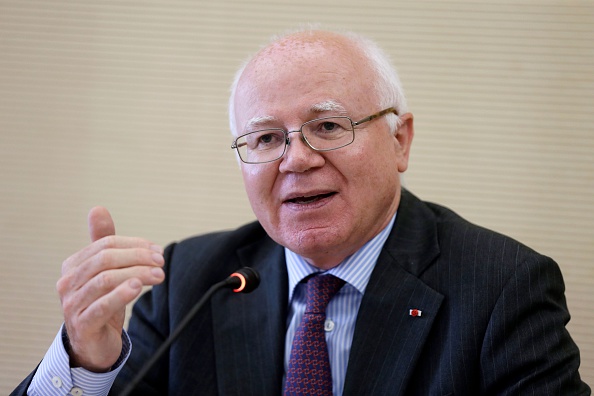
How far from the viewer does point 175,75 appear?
9.68ft

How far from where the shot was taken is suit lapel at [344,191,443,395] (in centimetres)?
181

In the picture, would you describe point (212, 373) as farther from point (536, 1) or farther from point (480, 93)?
point (536, 1)

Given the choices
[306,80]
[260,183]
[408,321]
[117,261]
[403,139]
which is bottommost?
[408,321]

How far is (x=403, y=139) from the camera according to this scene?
215 cm

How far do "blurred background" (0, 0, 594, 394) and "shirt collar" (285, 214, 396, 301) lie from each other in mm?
808

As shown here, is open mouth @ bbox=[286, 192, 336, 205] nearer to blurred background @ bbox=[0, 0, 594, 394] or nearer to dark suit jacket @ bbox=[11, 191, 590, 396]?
dark suit jacket @ bbox=[11, 191, 590, 396]

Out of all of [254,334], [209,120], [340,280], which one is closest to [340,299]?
[340,280]

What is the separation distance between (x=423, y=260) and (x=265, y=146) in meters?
0.59

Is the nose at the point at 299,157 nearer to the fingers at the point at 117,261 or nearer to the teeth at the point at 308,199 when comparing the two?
the teeth at the point at 308,199

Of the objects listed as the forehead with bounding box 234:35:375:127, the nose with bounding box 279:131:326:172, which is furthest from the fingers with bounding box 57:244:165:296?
the forehead with bounding box 234:35:375:127

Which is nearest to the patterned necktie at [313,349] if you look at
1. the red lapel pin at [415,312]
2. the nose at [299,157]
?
the red lapel pin at [415,312]

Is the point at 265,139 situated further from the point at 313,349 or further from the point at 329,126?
the point at 313,349

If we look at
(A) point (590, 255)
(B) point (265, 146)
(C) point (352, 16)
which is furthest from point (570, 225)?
(B) point (265, 146)

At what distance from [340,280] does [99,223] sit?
74 centimetres
